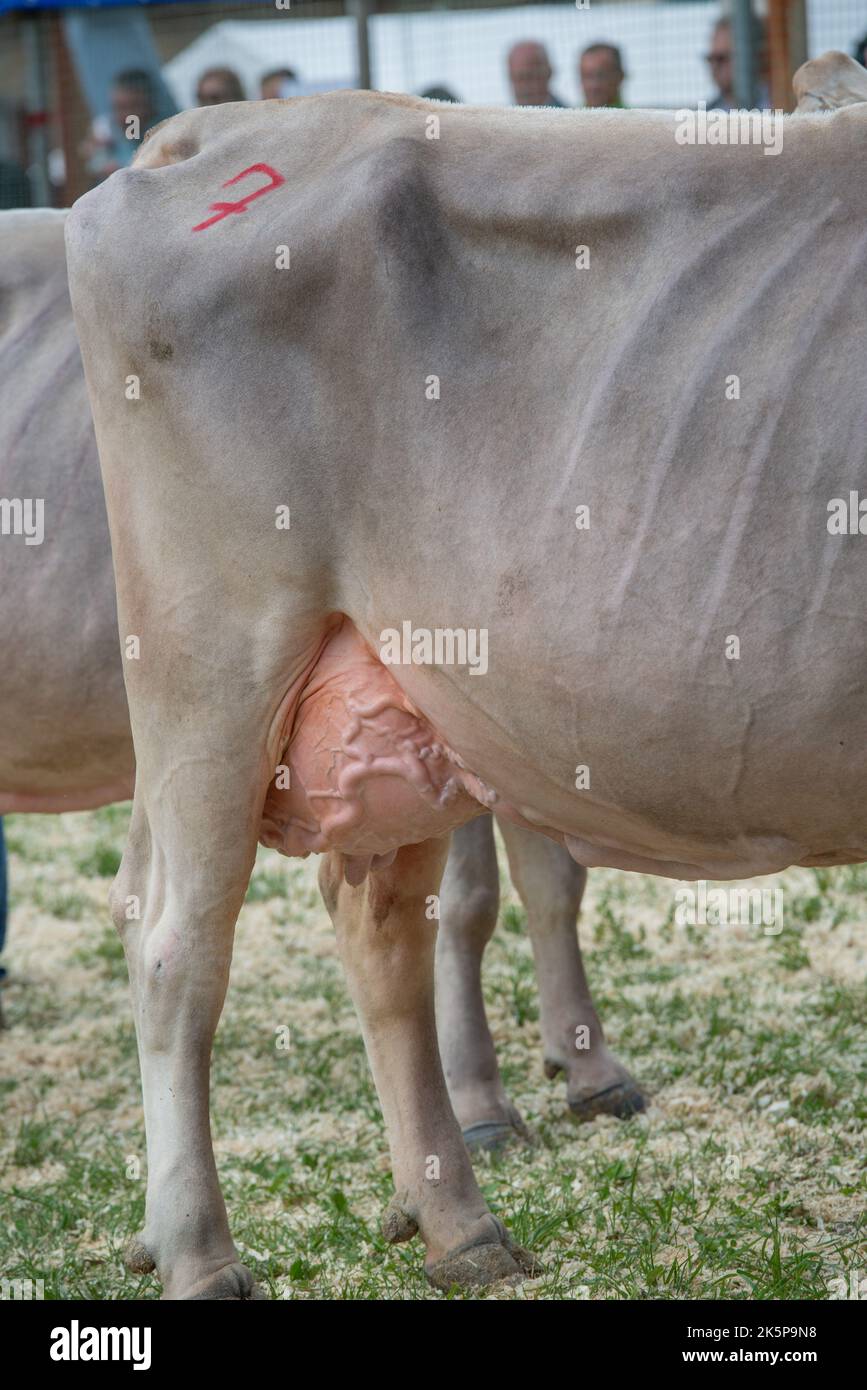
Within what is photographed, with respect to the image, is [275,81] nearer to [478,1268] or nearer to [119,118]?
[119,118]

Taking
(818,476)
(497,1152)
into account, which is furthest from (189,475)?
(497,1152)

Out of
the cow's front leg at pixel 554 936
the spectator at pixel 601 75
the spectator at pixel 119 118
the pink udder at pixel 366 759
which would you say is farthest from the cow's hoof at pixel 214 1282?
the spectator at pixel 119 118

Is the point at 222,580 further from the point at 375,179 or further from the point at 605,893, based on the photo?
the point at 605,893

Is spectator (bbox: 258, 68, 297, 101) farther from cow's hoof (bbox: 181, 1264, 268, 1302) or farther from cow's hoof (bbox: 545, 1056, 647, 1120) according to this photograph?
cow's hoof (bbox: 181, 1264, 268, 1302)

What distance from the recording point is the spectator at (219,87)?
791 centimetres

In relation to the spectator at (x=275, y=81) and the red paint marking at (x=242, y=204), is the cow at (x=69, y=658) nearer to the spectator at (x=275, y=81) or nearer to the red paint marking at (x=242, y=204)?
the red paint marking at (x=242, y=204)

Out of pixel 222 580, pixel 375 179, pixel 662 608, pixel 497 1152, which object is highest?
pixel 375 179

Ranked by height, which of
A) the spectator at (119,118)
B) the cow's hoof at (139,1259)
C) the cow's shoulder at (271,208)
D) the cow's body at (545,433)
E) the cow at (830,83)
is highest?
the spectator at (119,118)

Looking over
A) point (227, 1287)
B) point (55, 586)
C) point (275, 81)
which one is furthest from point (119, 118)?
point (227, 1287)

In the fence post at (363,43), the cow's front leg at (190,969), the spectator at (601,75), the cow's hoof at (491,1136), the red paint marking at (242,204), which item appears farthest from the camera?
the fence post at (363,43)

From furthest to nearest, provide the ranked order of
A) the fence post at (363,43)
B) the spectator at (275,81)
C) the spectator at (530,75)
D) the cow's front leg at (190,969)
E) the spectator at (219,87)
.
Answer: the spectator at (275,81) → the fence post at (363,43) → the spectator at (219,87) → the spectator at (530,75) → the cow's front leg at (190,969)

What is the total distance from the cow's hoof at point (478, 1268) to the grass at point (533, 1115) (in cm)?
4

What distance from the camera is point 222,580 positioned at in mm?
2734
